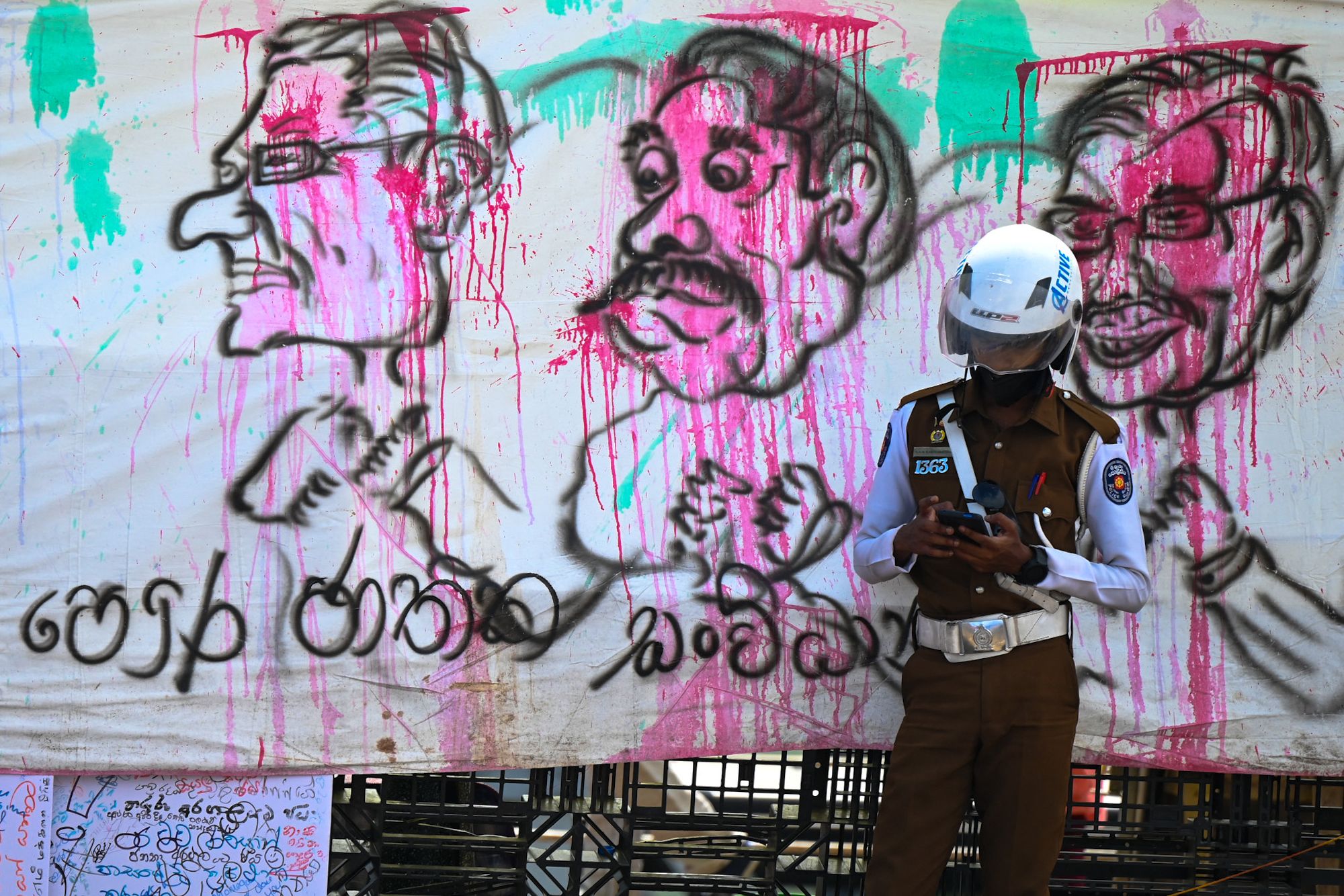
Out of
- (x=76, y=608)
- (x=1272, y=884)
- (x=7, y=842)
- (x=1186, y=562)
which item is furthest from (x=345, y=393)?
(x=1272, y=884)

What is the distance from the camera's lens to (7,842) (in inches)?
142

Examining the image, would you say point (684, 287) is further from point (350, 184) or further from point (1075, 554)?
point (1075, 554)

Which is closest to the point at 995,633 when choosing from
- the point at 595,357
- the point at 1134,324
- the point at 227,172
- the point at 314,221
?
the point at 1134,324

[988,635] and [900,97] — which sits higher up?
[900,97]

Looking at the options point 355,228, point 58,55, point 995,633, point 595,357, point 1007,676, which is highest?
point 58,55

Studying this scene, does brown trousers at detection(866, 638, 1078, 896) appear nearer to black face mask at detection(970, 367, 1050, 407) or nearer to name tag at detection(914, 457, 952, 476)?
name tag at detection(914, 457, 952, 476)

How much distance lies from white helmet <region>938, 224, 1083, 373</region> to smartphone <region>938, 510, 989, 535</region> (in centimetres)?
39

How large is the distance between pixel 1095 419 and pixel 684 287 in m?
1.26

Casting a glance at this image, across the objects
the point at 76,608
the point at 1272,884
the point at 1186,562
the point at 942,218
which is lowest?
the point at 1272,884

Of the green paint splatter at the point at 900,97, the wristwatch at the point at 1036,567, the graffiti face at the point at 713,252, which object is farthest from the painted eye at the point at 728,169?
the wristwatch at the point at 1036,567

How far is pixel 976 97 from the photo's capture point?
3895 millimetres

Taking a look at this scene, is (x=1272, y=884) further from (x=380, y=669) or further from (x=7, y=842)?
(x=7, y=842)

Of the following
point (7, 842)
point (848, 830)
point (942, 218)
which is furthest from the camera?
point (848, 830)

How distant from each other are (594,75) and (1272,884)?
10.8 ft
